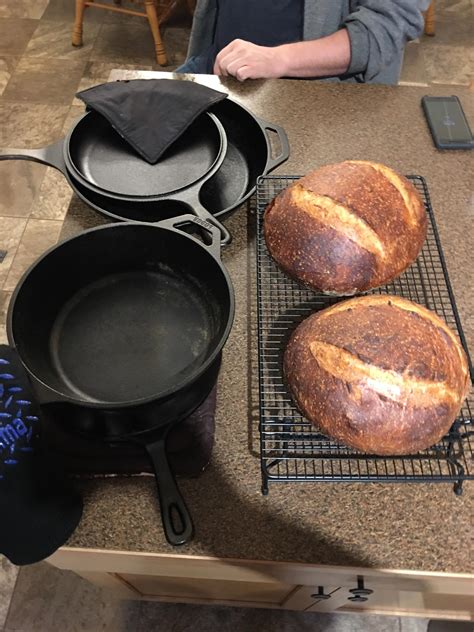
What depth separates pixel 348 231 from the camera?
29.6 inches

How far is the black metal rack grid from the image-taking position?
64cm

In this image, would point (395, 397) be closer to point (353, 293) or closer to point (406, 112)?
point (353, 293)

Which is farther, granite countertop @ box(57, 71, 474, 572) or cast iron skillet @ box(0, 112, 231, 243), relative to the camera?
cast iron skillet @ box(0, 112, 231, 243)

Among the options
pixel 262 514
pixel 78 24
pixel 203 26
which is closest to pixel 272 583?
pixel 262 514

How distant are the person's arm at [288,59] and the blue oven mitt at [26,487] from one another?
83cm

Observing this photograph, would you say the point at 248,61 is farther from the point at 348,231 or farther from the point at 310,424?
the point at 310,424

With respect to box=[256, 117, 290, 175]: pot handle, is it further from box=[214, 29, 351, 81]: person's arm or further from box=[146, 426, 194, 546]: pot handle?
box=[146, 426, 194, 546]: pot handle

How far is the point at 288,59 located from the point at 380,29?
0.69ft

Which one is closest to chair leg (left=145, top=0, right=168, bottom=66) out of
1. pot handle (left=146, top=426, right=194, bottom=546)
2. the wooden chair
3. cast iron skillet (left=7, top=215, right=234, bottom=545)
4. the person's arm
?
the wooden chair

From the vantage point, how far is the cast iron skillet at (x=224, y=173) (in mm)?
816

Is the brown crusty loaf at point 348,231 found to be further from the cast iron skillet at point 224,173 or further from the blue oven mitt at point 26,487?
the blue oven mitt at point 26,487

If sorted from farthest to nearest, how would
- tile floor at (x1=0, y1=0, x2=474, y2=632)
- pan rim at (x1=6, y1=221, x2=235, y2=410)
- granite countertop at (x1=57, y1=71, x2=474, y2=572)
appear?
tile floor at (x1=0, y1=0, x2=474, y2=632), granite countertop at (x1=57, y1=71, x2=474, y2=572), pan rim at (x1=6, y1=221, x2=235, y2=410)

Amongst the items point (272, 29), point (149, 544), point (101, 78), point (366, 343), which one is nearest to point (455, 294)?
point (366, 343)

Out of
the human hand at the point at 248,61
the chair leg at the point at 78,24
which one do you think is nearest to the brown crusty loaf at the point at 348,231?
the human hand at the point at 248,61
